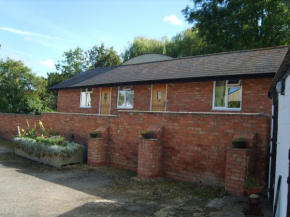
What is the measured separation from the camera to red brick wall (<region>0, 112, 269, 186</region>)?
21.6 feet

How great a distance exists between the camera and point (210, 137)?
23.4ft

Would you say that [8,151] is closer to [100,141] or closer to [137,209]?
[100,141]

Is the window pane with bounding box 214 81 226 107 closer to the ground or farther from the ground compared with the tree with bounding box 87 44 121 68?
closer to the ground

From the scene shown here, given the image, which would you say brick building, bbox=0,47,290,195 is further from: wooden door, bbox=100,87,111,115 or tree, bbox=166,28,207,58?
tree, bbox=166,28,207,58

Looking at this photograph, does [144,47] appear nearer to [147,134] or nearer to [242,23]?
[242,23]

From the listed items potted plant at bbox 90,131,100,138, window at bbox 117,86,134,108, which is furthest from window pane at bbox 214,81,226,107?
potted plant at bbox 90,131,100,138

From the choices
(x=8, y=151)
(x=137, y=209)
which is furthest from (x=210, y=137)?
(x=8, y=151)

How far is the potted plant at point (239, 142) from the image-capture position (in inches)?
241

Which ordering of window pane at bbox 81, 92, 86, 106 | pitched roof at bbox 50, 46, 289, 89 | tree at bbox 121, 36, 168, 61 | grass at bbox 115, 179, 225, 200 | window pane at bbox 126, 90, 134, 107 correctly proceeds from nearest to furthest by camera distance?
grass at bbox 115, 179, 225, 200
pitched roof at bbox 50, 46, 289, 89
window pane at bbox 126, 90, 134, 107
window pane at bbox 81, 92, 86, 106
tree at bbox 121, 36, 168, 61

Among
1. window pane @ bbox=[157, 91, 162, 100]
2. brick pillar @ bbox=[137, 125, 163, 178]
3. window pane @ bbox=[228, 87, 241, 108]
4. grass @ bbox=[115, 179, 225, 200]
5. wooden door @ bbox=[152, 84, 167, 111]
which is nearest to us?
grass @ bbox=[115, 179, 225, 200]

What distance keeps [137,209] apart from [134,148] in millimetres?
Result: 3753

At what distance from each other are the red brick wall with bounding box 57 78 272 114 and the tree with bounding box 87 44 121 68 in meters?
19.9

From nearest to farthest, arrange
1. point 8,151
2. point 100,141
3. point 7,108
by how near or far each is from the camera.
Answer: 1. point 100,141
2. point 8,151
3. point 7,108

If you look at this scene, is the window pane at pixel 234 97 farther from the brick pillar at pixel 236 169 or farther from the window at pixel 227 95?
the brick pillar at pixel 236 169
